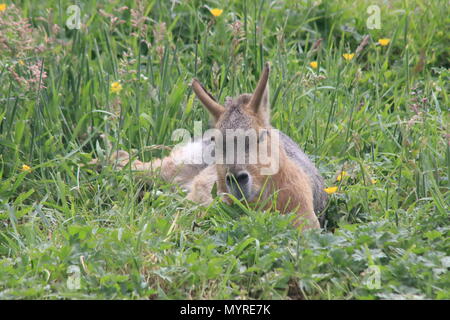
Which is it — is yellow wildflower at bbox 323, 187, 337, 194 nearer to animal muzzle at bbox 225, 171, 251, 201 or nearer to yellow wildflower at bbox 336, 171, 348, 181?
yellow wildflower at bbox 336, 171, 348, 181

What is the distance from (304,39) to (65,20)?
199 centimetres

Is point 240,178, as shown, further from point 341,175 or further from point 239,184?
point 341,175

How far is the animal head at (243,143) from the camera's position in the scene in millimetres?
4336

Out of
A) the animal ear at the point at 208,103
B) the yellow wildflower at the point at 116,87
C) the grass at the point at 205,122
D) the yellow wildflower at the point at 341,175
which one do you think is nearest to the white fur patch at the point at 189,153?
the grass at the point at 205,122

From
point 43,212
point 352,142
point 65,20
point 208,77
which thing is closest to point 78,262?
point 43,212

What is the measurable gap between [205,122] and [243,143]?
1119 mm

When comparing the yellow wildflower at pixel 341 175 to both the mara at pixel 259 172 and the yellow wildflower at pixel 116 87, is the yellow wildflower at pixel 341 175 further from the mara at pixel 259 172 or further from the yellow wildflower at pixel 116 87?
the yellow wildflower at pixel 116 87

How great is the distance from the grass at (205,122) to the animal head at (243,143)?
169mm

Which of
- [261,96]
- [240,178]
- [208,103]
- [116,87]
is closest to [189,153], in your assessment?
[116,87]

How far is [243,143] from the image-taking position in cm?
438

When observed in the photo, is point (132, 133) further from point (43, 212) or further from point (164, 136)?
point (43, 212)

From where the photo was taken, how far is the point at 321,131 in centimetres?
553

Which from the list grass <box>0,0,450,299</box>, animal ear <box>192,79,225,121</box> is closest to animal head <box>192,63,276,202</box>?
animal ear <box>192,79,225,121</box>

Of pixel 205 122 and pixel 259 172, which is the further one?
pixel 205 122
